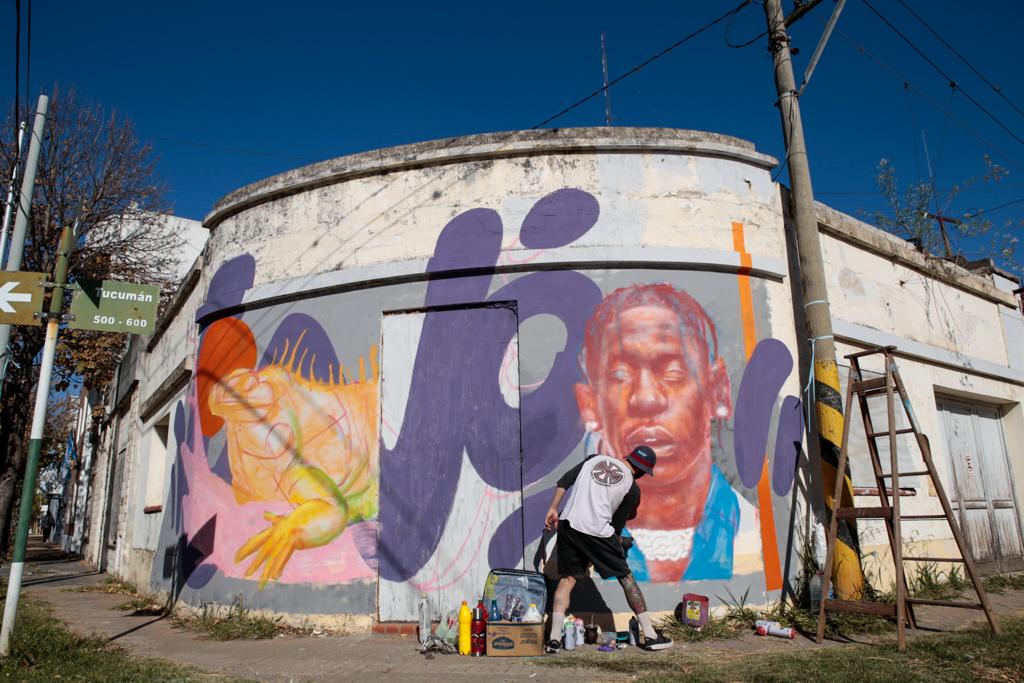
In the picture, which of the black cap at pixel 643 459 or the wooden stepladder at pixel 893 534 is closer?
the wooden stepladder at pixel 893 534

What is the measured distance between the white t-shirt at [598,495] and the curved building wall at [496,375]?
2.19 feet

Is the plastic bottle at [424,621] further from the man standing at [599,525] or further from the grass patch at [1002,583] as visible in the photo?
the grass patch at [1002,583]

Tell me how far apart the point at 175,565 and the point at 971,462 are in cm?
1056

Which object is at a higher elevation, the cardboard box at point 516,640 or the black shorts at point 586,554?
the black shorts at point 586,554

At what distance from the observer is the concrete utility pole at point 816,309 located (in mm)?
6492

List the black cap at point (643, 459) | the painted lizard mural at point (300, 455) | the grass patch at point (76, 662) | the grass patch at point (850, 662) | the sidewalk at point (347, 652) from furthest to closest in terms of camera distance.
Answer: the painted lizard mural at point (300, 455) → the black cap at point (643, 459) → the sidewalk at point (347, 652) → the grass patch at point (76, 662) → the grass patch at point (850, 662)

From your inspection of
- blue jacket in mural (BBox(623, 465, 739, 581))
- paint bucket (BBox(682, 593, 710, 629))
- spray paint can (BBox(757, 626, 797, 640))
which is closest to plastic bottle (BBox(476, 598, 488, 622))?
blue jacket in mural (BBox(623, 465, 739, 581))

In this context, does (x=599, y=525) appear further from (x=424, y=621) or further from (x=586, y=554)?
(x=424, y=621)

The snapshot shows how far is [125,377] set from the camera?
14883 mm

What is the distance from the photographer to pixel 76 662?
520 centimetres

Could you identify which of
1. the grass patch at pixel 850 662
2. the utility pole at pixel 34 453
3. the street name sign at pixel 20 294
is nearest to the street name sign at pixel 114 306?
the utility pole at pixel 34 453

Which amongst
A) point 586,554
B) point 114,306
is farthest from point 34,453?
point 586,554

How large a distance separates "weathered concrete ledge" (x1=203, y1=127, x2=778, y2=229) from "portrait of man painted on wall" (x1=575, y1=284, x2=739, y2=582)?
160cm

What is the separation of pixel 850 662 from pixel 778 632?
3.39 feet
